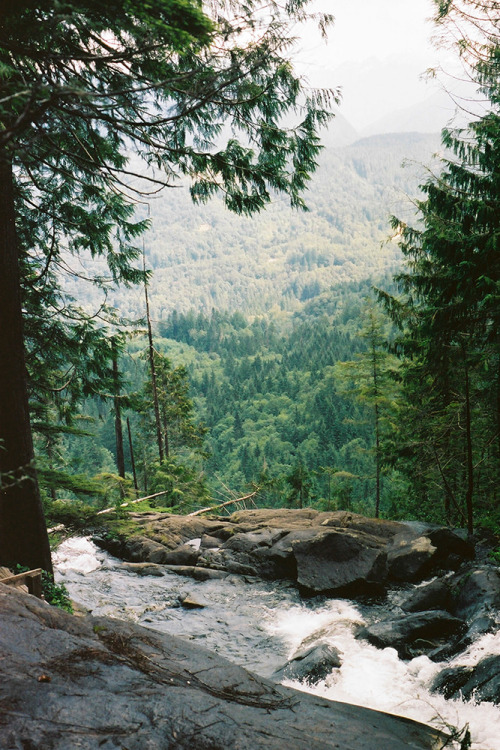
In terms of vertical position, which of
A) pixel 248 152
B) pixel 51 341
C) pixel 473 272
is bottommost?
pixel 51 341

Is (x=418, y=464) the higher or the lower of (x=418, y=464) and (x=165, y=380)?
the lower

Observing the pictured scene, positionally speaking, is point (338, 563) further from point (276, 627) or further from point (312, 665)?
point (312, 665)

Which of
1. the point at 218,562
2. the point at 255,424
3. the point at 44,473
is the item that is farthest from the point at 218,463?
the point at 44,473

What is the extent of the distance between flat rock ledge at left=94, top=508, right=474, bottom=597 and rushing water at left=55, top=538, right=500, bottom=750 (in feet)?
1.70

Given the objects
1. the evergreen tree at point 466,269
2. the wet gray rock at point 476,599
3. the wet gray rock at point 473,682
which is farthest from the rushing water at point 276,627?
the evergreen tree at point 466,269

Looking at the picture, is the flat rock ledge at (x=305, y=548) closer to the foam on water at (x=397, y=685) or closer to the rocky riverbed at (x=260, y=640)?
the rocky riverbed at (x=260, y=640)

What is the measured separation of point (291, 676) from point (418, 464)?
8365mm

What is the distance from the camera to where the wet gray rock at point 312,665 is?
6250 millimetres

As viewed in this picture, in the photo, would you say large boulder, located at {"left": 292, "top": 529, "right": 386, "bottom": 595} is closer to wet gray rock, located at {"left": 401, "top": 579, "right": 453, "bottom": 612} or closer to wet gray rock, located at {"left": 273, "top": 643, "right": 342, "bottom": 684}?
wet gray rock, located at {"left": 401, "top": 579, "right": 453, "bottom": 612}

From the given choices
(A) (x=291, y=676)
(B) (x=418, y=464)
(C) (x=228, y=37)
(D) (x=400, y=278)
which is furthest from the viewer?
(D) (x=400, y=278)

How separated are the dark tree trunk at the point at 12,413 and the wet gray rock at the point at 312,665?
152 inches

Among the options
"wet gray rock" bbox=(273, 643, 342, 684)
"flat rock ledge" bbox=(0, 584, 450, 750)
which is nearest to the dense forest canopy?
"flat rock ledge" bbox=(0, 584, 450, 750)

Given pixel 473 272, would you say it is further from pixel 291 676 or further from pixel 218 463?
pixel 218 463

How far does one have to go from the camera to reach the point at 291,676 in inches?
247
